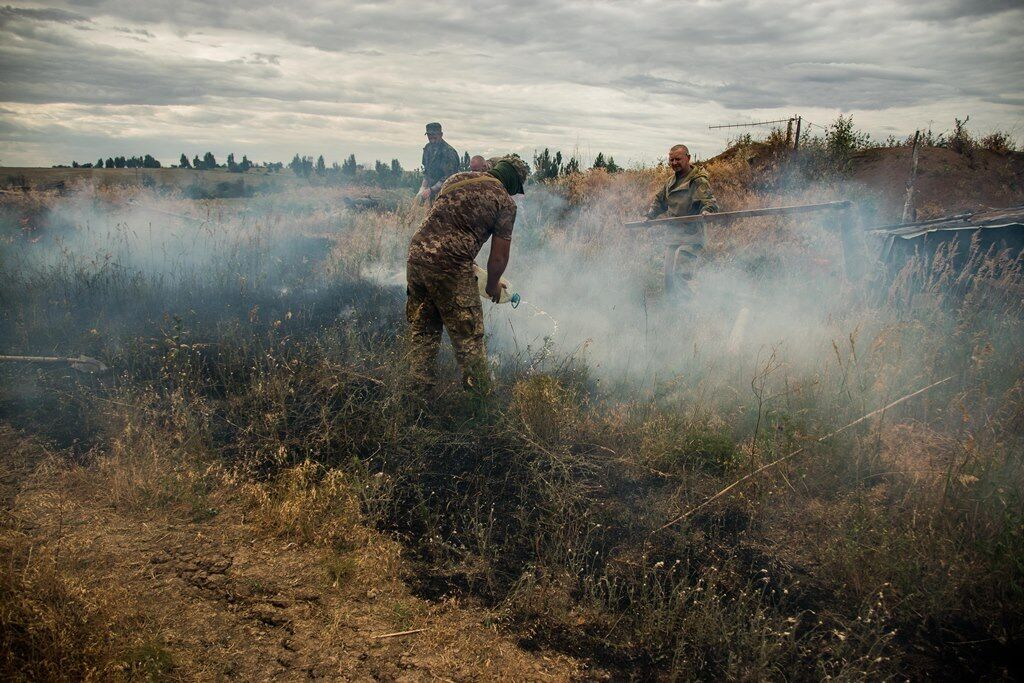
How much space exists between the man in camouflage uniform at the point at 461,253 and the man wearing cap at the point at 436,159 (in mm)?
5861

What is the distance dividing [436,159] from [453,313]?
21.1ft

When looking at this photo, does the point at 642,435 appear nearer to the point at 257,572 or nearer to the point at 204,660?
the point at 257,572

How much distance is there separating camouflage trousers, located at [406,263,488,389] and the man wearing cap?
5.94m

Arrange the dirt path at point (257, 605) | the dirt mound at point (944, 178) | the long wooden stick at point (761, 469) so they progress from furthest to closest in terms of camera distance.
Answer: the dirt mound at point (944, 178), the long wooden stick at point (761, 469), the dirt path at point (257, 605)

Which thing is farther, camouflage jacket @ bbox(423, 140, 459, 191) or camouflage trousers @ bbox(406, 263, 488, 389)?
camouflage jacket @ bbox(423, 140, 459, 191)

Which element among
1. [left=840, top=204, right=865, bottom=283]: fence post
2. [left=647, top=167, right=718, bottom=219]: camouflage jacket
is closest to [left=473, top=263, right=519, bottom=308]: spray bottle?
[left=647, top=167, right=718, bottom=219]: camouflage jacket

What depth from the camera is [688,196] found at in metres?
7.48

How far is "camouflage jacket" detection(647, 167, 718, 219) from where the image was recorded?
727 centimetres

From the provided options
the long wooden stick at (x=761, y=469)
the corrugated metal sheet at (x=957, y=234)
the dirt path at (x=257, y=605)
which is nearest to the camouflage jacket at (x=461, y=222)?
the dirt path at (x=257, y=605)

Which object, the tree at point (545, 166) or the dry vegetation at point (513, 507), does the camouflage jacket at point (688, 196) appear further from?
the tree at point (545, 166)

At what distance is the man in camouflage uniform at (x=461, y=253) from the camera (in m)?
4.19

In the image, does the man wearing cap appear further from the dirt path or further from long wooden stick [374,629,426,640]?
long wooden stick [374,629,426,640]

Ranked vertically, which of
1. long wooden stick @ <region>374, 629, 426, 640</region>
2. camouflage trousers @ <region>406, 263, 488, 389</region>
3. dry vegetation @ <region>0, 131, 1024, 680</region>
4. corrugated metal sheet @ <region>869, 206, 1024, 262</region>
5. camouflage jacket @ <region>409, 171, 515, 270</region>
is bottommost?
long wooden stick @ <region>374, 629, 426, 640</region>

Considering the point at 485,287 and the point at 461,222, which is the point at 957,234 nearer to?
the point at 485,287
